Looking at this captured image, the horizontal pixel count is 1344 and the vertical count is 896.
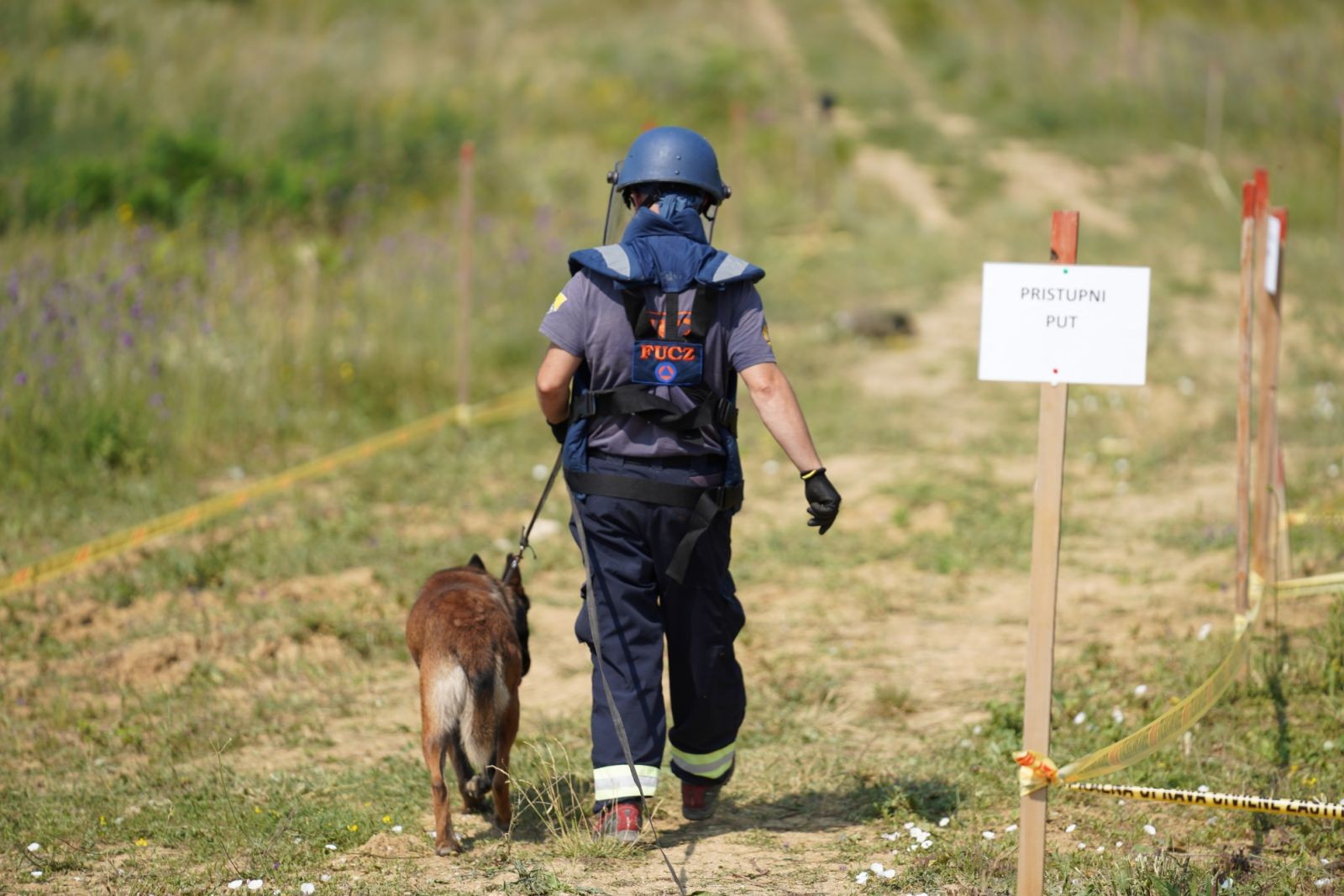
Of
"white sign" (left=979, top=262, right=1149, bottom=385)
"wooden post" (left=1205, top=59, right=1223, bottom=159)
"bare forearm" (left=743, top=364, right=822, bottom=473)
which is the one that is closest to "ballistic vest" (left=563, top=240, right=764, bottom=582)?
"bare forearm" (left=743, top=364, right=822, bottom=473)

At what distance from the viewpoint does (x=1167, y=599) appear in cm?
627

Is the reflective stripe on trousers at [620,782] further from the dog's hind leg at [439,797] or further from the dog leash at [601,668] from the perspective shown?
the dog's hind leg at [439,797]

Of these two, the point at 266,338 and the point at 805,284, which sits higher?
the point at 805,284

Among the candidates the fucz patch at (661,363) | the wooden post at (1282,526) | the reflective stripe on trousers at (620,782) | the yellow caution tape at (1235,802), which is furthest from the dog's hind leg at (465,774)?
the wooden post at (1282,526)

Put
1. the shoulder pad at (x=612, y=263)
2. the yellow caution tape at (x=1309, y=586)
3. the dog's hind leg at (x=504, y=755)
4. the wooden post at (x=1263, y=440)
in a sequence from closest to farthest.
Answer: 1. the shoulder pad at (x=612, y=263)
2. the dog's hind leg at (x=504, y=755)
3. the wooden post at (x=1263, y=440)
4. the yellow caution tape at (x=1309, y=586)

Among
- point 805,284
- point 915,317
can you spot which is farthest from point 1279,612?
point 805,284

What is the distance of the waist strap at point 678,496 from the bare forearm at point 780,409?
0.75 ft

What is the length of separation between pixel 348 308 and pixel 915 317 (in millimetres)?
5636

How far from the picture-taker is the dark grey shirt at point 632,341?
380 cm

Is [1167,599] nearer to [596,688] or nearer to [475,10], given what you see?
[596,688]

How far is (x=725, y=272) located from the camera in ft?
12.3

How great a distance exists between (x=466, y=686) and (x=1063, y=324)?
72.4 inches

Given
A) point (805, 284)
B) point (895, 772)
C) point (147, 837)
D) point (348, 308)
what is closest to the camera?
point (147, 837)

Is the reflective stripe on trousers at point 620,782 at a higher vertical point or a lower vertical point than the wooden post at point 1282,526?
lower
